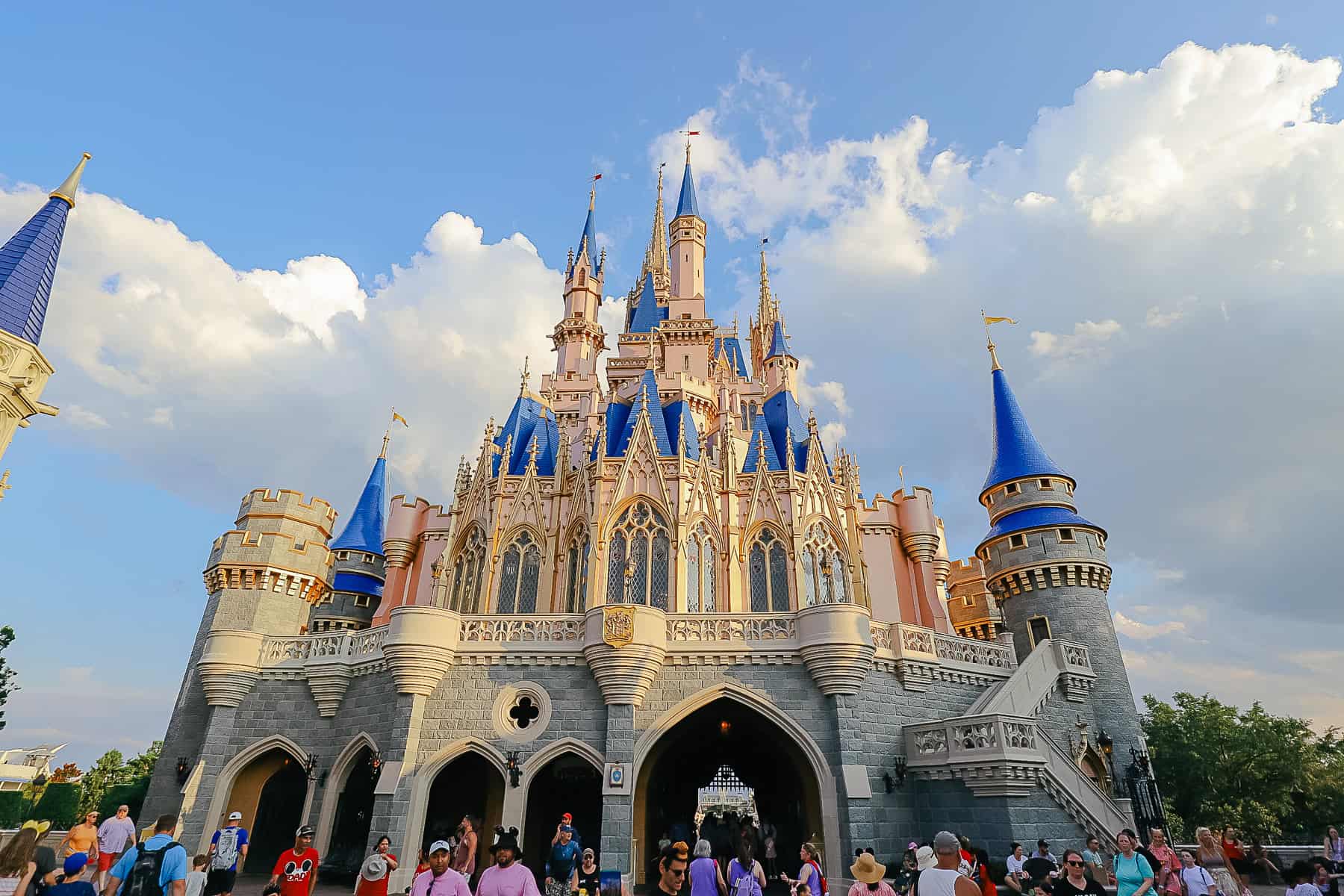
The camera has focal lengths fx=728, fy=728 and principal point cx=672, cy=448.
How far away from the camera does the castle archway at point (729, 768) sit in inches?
654

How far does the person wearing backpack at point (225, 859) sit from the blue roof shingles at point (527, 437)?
16798 mm

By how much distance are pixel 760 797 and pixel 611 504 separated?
32.5 ft

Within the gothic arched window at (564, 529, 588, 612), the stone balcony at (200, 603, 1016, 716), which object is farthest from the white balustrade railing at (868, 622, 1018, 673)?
the gothic arched window at (564, 529, 588, 612)

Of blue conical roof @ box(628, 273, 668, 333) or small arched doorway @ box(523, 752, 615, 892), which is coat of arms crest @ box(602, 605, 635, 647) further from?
blue conical roof @ box(628, 273, 668, 333)

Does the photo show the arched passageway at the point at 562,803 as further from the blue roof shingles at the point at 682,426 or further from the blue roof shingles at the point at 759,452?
the blue roof shingles at the point at 759,452

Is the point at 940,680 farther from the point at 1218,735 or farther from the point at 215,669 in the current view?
the point at 1218,735

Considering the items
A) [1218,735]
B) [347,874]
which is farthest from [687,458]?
[1218,735]

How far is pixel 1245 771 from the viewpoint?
3116 centimetres

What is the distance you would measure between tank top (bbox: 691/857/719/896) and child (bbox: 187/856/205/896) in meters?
5.68

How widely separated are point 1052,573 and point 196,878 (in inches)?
974

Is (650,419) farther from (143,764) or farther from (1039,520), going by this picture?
(143,764)

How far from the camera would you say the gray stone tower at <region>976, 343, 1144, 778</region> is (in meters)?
21.9

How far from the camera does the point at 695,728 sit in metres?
20.3

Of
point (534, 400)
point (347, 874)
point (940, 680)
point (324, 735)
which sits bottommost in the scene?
point (347, 874)
